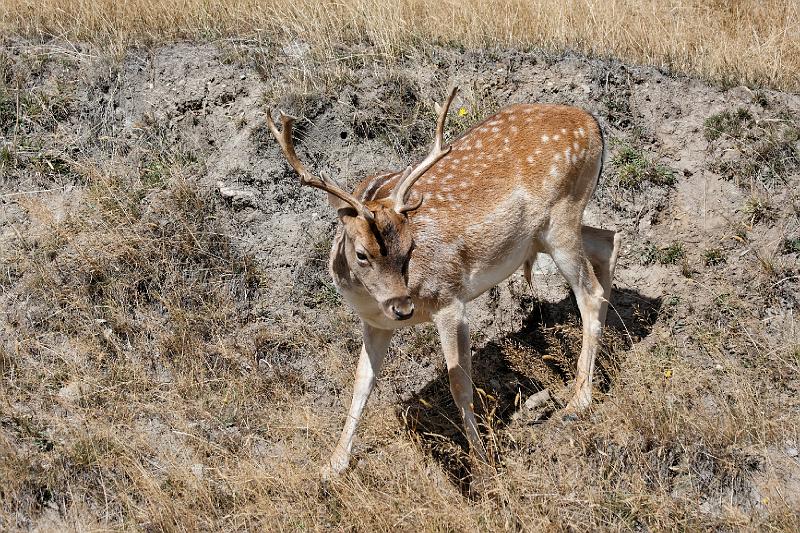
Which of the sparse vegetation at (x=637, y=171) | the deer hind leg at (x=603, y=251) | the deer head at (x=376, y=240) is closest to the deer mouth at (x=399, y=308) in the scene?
the deer head at (x=376, y=240)

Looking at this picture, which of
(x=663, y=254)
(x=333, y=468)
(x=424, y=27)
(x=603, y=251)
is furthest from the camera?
(x=424, y=27)

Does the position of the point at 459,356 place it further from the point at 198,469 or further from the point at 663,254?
the point at 663,254

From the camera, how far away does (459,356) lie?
6051mm

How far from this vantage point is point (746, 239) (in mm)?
7570

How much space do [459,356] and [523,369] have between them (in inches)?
19.9

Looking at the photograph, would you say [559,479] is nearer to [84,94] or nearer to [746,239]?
[746,239]

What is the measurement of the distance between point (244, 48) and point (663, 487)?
586 centimetres

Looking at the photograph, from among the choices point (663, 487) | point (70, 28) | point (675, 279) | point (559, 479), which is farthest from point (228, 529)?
point (70, 28)

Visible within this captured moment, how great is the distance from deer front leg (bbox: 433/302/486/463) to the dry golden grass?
12.5 feet

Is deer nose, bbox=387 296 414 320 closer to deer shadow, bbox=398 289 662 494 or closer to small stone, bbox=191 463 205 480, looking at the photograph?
deer shadow, bbox=398 289 662 494

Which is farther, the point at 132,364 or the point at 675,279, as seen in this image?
the point at 675,279

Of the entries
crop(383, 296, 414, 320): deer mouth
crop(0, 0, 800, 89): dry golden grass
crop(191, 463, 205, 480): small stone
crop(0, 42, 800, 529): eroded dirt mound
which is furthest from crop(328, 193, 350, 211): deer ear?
crop(0, 0, 800, 89): dry golden grass

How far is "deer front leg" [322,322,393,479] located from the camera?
6.09 m

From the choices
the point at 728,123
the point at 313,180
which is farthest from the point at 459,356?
the point at 728,123
